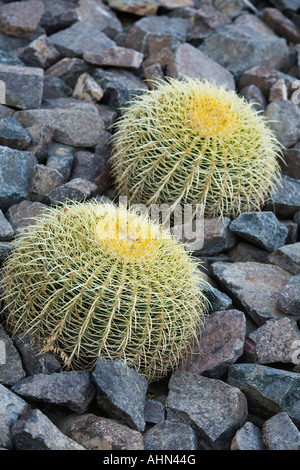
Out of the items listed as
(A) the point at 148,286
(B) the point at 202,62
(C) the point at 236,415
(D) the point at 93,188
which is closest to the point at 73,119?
(D) the point at 93,188

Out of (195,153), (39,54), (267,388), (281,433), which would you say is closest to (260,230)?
(195,153)

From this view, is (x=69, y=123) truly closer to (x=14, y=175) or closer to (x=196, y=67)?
(x=14, y=175)

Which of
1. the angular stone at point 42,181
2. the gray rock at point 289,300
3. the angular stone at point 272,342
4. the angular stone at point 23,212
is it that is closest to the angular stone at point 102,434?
the angular stone at point 272,342

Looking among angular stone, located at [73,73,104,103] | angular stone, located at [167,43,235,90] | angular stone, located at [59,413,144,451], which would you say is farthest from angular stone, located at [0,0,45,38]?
angular stone, located at [59,413,144,451]

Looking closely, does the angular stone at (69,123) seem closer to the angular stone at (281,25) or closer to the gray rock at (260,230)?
the gray rock at (260,230)

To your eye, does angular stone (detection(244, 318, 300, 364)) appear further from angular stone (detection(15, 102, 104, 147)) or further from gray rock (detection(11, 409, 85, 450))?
angular stone (detection(15, 102, 104, 147))
